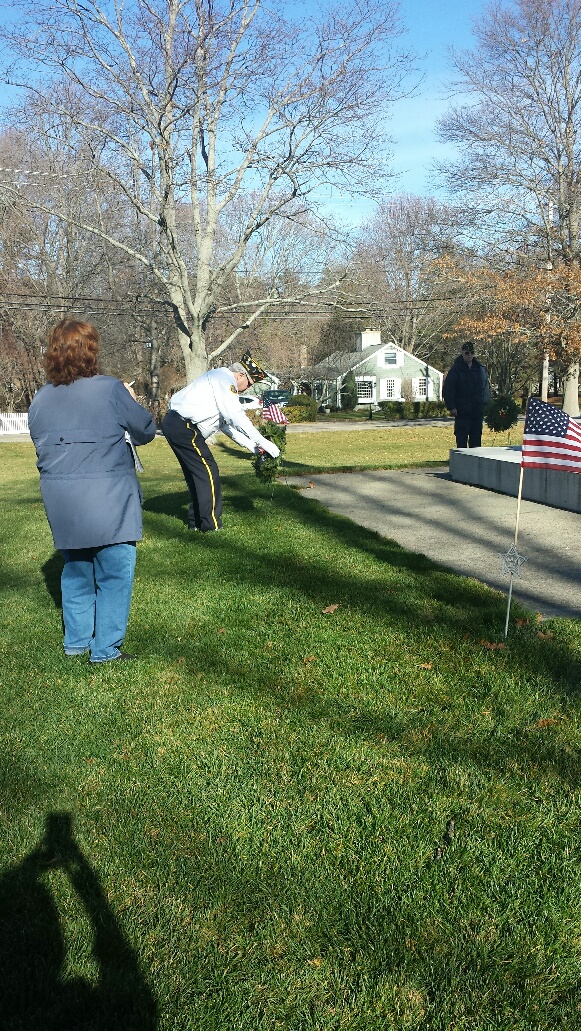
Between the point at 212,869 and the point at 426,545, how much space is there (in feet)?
16.9

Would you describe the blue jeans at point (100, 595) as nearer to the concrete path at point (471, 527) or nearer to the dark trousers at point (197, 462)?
the concrete path at point (471, 527)

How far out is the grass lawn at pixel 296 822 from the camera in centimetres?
222

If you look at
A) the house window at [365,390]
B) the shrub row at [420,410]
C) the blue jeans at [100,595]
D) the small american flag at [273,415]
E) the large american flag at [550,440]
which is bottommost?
the shrub row at [420,410]

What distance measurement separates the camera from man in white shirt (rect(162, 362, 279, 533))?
8.02 meters

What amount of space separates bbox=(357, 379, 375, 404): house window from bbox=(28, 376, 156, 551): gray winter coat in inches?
2407

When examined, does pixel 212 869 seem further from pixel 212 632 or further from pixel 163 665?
pixel 212 632

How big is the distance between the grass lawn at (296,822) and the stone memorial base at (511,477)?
3.69m

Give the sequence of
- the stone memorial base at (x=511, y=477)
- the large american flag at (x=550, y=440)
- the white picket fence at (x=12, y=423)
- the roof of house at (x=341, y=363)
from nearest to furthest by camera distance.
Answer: the large american flag at (x=550, y=440) → the stone memorial base at (x=511, y=477) → the white picket fence at (x=12, y=423) → the roof of house at (x=341, y=363)

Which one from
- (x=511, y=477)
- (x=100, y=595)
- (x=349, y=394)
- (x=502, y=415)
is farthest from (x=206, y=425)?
(x=349, y=394)

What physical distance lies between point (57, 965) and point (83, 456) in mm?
2743

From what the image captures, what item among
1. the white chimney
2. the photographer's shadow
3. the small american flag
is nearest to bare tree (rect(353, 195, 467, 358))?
the white chimney

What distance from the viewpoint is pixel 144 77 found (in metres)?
22.8

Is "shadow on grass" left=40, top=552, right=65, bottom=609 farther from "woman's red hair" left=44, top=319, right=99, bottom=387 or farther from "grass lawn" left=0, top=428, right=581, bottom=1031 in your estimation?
"woman's red hair" left=44, top=319, right=99, bottom=387

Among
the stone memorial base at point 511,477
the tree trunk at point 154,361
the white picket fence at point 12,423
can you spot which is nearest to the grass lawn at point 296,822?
the stone memorial base at point 511,477
